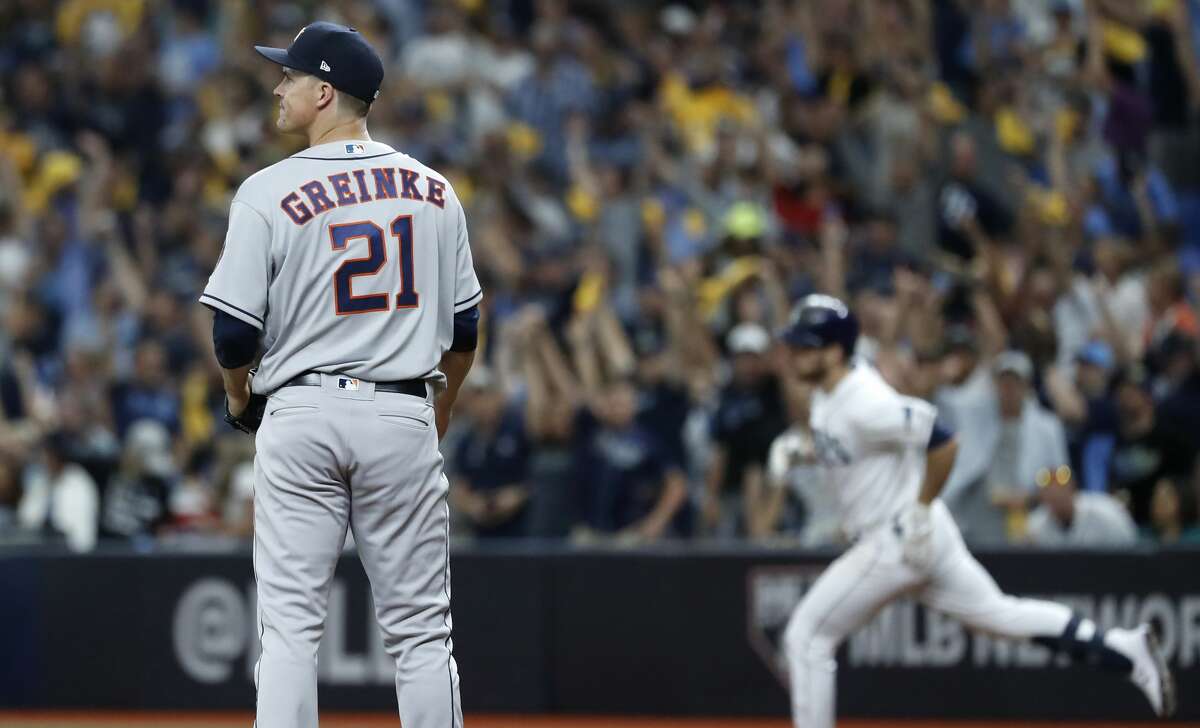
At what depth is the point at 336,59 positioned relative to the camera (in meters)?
5.55

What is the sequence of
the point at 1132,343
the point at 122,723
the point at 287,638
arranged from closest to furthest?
1. the point at 287,638
2. the point at 122,723
3. the point at 1132,343

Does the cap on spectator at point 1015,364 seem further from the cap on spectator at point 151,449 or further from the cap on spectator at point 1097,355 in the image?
the cap on spectator at point 151,449

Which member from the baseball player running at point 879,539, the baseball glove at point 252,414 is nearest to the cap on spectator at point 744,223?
the baseball player running at point 879,539

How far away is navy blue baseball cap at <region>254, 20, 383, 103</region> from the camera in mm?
5535

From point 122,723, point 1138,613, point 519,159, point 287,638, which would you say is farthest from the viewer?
point 519,159

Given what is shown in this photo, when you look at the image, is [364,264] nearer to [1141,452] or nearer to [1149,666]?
[1149,666]

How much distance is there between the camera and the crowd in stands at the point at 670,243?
11617mm

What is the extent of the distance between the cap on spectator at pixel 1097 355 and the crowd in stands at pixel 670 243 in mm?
60

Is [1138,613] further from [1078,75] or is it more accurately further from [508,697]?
[1078,75]

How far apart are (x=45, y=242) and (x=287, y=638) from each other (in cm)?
1128

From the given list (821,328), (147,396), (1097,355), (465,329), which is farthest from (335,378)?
(147,396)

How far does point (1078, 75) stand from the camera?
14.1 meters

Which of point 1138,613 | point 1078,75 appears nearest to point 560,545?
point 1138,613

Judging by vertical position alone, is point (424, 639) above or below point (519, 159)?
below
